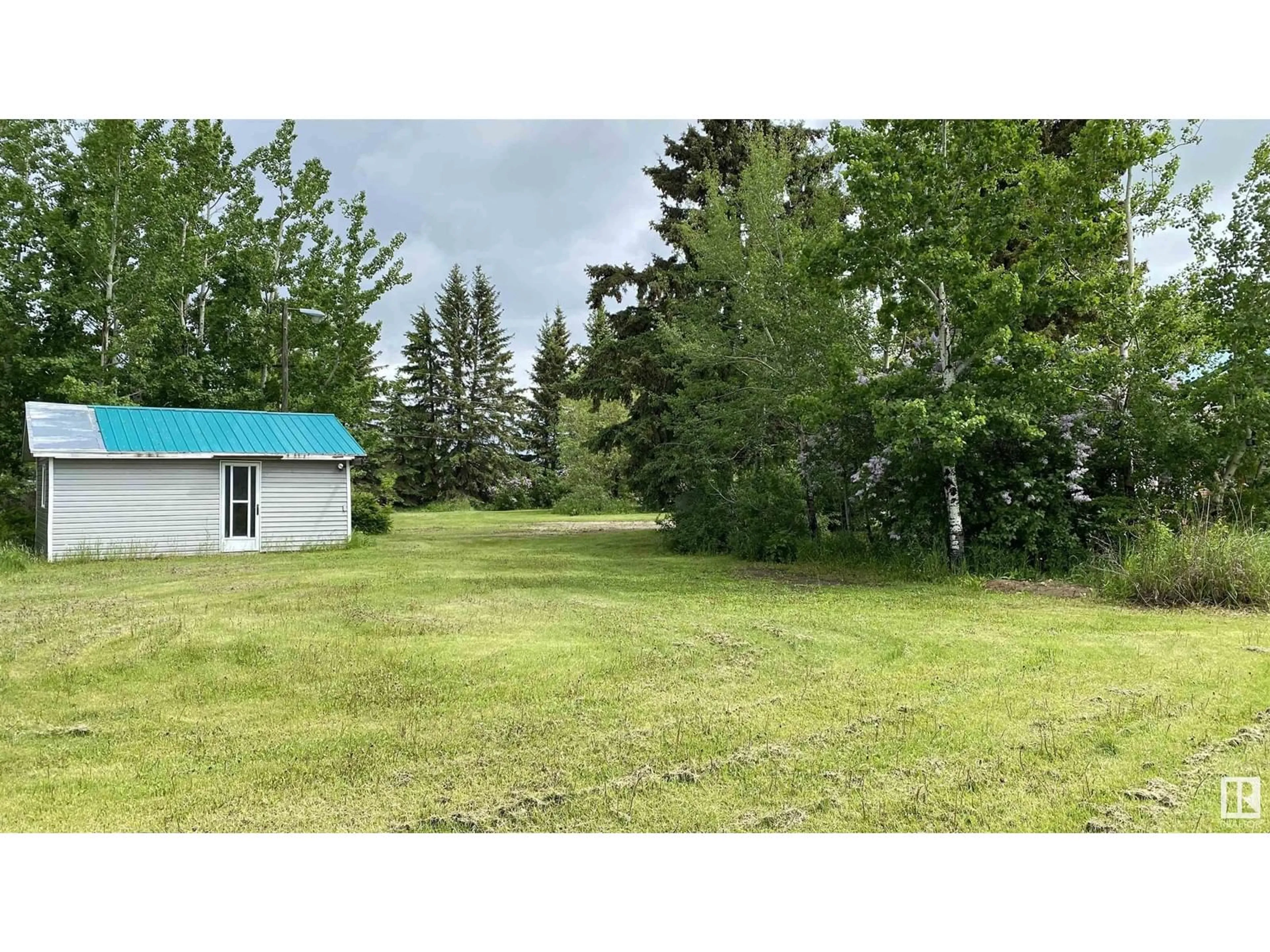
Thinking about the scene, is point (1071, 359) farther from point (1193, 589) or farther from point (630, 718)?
point (630, 718)

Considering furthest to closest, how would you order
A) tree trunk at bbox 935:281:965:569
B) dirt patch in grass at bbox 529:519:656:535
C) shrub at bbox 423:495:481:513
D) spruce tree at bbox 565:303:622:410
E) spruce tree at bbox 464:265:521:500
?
spruce tree at bbox 464:265:521:500 → shrub at bbox 423:495:481:513 → dirt patch in grass at bbox 529:519:656:535 → spruce tree at bbox 565:303:622:410 → tree trunk at bbox 935:281:965:569

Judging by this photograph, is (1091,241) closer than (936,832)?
No

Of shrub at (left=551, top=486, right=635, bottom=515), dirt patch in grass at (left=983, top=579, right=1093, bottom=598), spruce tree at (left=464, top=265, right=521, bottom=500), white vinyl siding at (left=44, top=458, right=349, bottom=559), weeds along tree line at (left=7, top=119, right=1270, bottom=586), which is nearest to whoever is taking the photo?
dirt patch in grass at (left=983, top=579, right=1093, bottom=598)

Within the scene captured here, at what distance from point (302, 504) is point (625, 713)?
11.2 meters

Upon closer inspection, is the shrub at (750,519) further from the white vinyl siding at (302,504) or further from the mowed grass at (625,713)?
the white vinyl siding at (302,504)

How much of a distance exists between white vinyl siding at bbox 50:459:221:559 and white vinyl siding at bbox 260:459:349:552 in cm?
78

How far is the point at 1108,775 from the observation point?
3.07m

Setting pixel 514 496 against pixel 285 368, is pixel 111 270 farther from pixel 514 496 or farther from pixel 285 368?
Result: pixel 514 496

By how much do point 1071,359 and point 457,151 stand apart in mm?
6900

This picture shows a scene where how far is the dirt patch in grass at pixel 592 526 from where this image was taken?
1870 cm

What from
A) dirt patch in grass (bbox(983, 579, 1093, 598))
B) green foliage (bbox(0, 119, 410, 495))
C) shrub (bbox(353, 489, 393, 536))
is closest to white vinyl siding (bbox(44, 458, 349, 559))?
green foliage (bbox(0, 119, 410, 495))

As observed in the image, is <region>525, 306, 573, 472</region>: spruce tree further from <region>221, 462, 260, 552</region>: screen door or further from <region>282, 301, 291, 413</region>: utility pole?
<region>221, 462, 260, 552</region>: screen door

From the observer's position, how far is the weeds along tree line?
8.32m

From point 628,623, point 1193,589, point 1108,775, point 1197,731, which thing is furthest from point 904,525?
point 1108,775
